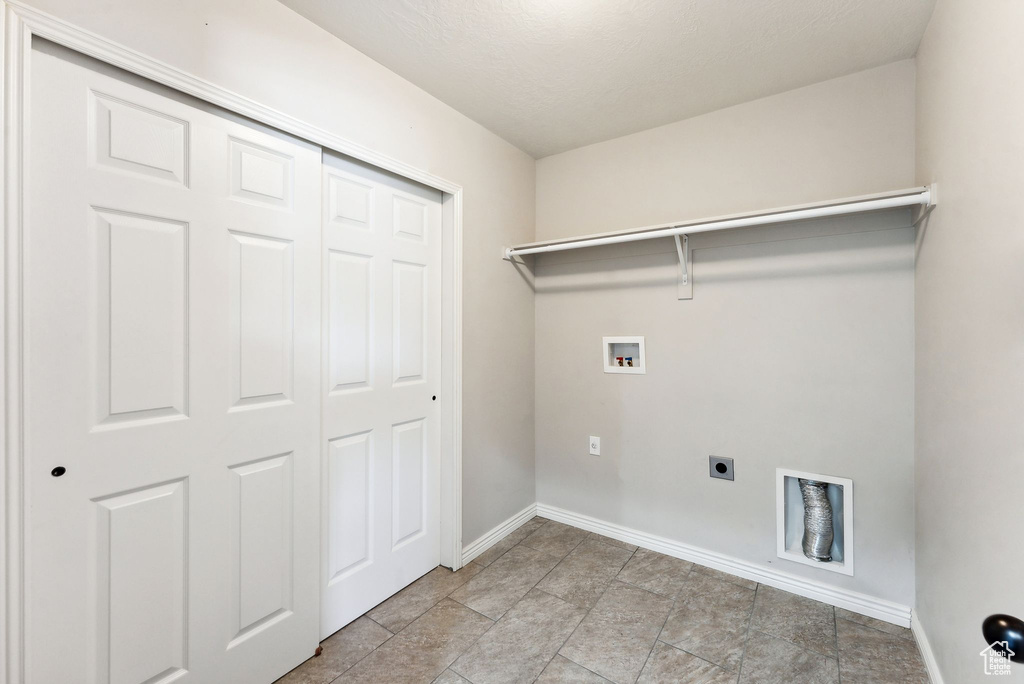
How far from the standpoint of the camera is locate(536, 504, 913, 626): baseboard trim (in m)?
1.87

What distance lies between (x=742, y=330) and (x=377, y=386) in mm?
1819

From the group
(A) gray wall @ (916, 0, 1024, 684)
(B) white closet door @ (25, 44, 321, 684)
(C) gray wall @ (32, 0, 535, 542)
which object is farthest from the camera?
(C) gray wall @ (32, 0, 535, 542)

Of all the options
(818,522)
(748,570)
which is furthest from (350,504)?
Result: (818,522)

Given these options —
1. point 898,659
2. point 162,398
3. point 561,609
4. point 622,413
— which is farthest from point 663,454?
point 162,398

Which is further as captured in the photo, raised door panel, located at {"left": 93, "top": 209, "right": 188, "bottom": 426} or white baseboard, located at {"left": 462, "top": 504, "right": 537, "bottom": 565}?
white baseboard, located at {"left": 462, "top": 504, "right": 537, "bottom": 565}

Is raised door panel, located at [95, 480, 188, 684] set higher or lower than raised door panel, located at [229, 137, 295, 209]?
lower

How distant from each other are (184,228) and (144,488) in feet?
2.57

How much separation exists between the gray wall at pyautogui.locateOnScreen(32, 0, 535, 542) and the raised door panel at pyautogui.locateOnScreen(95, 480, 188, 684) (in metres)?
1.27

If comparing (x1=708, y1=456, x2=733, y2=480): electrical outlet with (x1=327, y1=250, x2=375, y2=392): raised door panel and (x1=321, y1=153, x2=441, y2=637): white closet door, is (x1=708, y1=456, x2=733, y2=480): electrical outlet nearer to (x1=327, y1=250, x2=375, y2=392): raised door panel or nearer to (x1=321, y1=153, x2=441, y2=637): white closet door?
(x1=321, y1=153, x2=441, y2=637): white closet door

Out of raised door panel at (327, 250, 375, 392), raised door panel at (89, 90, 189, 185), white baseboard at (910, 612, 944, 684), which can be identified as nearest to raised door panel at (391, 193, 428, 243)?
raised door panel at (327, 250, 375, 392)

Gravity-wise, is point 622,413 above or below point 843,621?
above

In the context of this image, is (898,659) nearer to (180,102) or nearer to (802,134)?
(802,134)

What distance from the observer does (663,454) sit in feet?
8.00

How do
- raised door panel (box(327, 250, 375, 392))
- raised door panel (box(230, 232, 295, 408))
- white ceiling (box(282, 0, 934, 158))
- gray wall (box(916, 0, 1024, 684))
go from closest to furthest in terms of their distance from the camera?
gray wall (box(916, 0, 1024, 684)) < raised door panel (box(230, 232, 295, 408)) < white ceiling (box(282, 0, 934, 158)) < raised door panel (box(327, 250, 375, 392))
